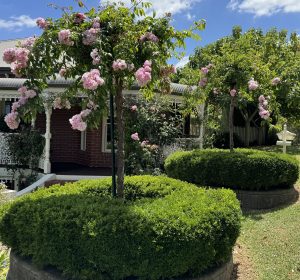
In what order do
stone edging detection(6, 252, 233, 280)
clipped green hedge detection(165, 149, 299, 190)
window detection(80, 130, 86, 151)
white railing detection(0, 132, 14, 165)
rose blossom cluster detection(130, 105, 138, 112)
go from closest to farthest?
stone edging detection(6, 252, 233, 280) → clipped green hedge detection(165, 149, 299, 190) → rose blossom cluster detection(130, 105, 138, 112) → white railing detection(0, 132, 14, 165) → window detection(80, 130, 86, 151)

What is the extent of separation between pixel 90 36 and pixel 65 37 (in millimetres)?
287

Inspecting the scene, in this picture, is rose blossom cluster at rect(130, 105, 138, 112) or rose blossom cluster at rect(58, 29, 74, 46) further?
rose blossom cluster at rect(130, 105, 138, 112)

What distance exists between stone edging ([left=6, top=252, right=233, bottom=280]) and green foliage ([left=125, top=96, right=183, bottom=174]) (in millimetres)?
6865

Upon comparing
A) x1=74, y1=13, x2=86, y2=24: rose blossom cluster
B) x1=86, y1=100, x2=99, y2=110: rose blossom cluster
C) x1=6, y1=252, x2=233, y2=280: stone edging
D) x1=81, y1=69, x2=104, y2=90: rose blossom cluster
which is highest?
x1=74, y1=13, x2=86, y2=24: rose blossom cluster

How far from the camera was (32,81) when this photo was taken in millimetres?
4895

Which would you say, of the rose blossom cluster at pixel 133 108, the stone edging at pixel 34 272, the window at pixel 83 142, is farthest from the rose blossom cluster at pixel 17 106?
the window at pixel 83 142

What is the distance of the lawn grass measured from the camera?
220 inches

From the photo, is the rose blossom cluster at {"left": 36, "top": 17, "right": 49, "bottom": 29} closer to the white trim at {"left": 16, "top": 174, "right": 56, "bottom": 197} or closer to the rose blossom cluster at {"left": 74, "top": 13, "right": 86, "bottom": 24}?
the rose blossom cluster at {"left": 74, "top": 13, "right": 86, "bottom": 24}

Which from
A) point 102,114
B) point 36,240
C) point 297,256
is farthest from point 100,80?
point 297,256

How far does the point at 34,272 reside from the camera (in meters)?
4.52

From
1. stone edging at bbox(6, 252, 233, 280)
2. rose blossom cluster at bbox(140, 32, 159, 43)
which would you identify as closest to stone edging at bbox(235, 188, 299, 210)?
stone edging at bbox(6, 252, 233, 280)

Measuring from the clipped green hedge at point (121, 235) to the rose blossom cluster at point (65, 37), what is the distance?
5.84 ft

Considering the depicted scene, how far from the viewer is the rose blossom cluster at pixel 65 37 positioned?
4.53 m

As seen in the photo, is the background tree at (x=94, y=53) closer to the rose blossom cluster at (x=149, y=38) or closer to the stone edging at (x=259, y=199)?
the rose blossom cluster at (x=149, y=38)
